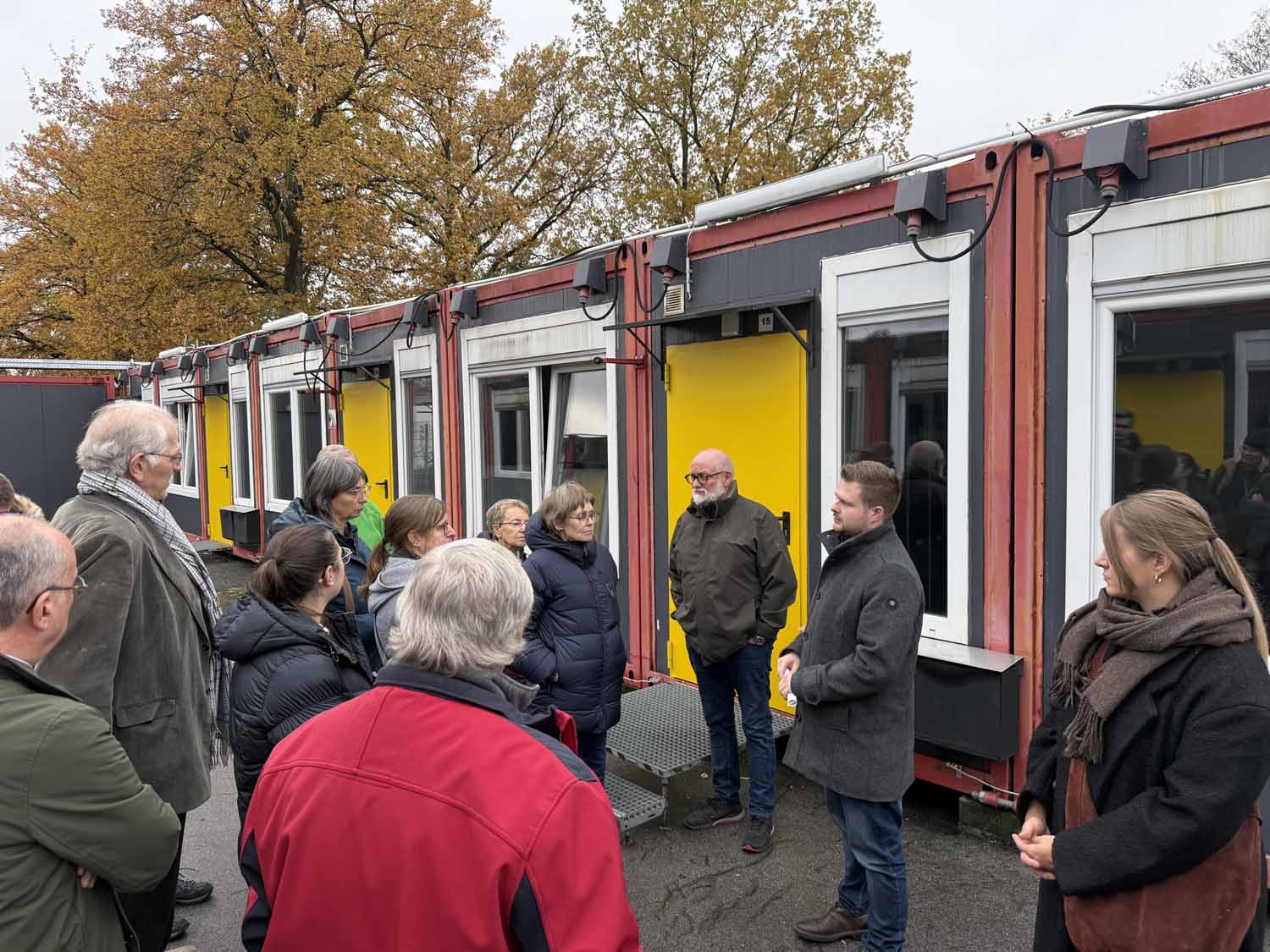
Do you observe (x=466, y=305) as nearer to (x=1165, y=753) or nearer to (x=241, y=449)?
(x=1165, y=753)

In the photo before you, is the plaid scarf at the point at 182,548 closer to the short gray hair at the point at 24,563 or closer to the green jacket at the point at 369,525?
the short gray hair at the point at 24,563

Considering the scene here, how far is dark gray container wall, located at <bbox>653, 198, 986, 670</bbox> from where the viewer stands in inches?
153

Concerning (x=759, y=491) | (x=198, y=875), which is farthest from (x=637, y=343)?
(x=198, y=875)

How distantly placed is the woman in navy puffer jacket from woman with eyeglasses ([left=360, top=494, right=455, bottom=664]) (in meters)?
0.38

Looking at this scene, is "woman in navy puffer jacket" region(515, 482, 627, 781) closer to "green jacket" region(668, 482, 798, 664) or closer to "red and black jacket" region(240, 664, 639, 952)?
"green jacket" region(668, 482, 798, 664)

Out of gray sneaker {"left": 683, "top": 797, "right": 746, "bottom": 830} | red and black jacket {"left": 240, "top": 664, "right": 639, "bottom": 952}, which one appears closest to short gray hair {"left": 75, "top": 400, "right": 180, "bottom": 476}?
red and black jacket {"left": 240, "top": 664, "right": 639, "bottom": 952}

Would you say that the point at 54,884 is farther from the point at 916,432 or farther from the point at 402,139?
the point at 402,139

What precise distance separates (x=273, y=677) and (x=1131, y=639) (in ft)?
6.49

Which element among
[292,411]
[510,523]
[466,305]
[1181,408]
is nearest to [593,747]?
[510,523]

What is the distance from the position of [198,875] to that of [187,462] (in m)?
11.7

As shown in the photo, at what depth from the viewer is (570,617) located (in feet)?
11.2

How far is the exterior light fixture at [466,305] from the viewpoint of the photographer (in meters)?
7.02

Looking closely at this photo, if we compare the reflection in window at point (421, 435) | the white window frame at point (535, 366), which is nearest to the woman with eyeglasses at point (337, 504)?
the white window frame at point (535, 366)

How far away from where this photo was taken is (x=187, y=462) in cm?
1403
